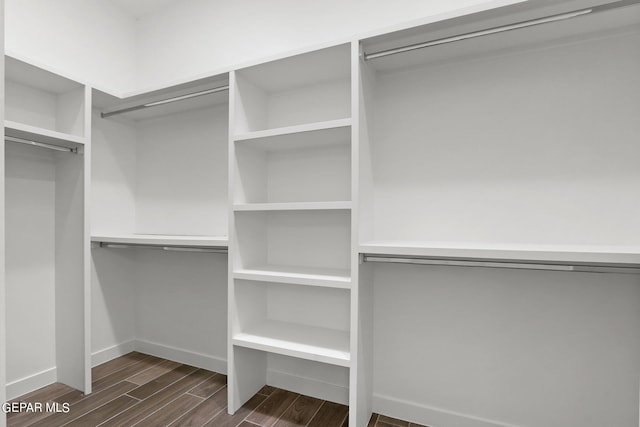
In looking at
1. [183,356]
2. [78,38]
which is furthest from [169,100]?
[183,356]

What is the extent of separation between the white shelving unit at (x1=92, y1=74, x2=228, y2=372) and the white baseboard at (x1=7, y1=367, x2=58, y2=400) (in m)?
0.26

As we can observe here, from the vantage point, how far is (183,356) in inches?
95.8

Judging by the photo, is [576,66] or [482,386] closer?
[576,66]

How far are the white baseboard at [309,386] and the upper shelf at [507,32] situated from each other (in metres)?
1.87

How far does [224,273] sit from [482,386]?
1691 mm

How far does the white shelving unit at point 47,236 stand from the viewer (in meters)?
1.98

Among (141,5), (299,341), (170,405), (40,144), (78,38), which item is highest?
(141,5)

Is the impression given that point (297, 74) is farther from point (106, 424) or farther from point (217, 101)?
point (106, 424)

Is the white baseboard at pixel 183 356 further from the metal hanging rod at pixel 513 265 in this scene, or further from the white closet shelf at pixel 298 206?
the metal hanging rod at pixel 513 265

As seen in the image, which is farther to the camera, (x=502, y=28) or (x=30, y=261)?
(x=30, y=261)

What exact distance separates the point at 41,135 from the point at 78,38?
0.96 m

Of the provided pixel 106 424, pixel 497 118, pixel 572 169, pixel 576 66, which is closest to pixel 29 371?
pixel 106 424

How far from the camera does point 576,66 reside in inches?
58.3

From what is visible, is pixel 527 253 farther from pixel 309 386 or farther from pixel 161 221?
pixel 161 221
